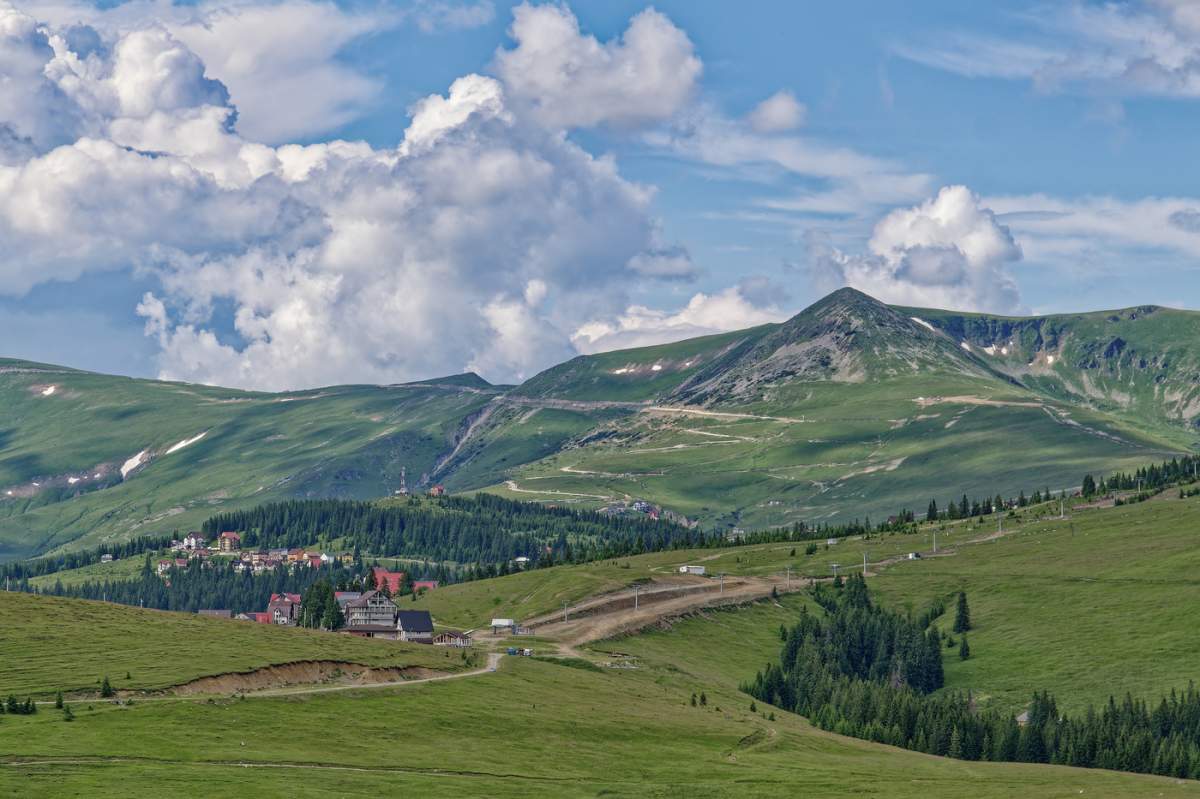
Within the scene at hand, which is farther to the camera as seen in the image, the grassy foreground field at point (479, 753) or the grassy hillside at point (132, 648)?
the grassy hillside at point (132, 648)

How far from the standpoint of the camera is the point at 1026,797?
146875 mm

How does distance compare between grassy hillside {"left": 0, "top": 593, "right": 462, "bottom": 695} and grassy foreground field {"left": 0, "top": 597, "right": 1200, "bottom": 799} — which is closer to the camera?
grassy foreground field {"left": 0, "top": 597, "right": 1200, "bottom": 799}

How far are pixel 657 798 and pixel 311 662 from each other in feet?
172

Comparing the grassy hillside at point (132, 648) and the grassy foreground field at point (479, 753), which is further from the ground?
the grassy hillside at point (132, 648)

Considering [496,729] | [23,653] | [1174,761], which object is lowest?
[1174,761]

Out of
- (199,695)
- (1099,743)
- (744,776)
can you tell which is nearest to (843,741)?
(1099,743)

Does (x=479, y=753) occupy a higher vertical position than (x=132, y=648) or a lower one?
lower

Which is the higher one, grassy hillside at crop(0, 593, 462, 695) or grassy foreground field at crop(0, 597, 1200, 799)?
grassy hillside at crop(0, 593, 462, 695)

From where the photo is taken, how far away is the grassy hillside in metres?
145

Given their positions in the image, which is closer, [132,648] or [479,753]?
[479,753]

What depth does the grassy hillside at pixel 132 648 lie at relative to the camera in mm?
145375

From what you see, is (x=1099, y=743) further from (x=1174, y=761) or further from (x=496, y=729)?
(x=496, y=729)

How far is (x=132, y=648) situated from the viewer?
164875 mm

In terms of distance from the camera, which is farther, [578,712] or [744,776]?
[578,712]
